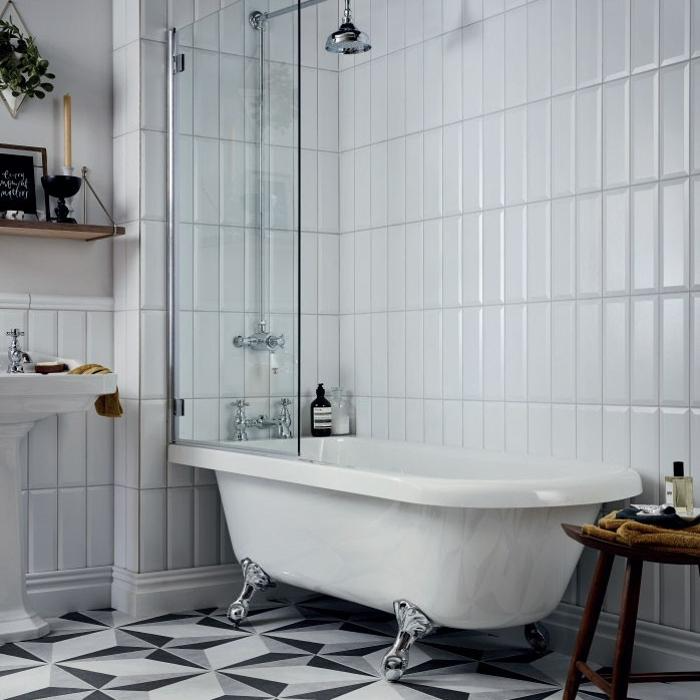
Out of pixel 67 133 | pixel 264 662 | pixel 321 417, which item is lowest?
pixel 264 662

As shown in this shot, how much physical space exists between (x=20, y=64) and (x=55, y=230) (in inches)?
24.4

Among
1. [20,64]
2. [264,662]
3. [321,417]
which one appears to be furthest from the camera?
[321,417]

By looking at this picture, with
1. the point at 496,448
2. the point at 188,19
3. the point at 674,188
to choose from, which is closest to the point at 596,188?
the point at 674,188

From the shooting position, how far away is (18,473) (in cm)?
351

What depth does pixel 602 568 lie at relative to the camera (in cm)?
253

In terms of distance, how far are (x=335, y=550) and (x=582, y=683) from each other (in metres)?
0.81

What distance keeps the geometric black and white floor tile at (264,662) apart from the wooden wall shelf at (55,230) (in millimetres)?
1380

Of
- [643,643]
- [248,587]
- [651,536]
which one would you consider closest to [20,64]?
[248,587]

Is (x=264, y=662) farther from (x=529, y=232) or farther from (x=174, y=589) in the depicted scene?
(x=529, y=232)

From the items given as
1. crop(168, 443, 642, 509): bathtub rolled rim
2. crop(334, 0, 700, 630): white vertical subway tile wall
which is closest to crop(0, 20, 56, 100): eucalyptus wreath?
crop(334, 0, 700, 630): white vertical subway tile wall

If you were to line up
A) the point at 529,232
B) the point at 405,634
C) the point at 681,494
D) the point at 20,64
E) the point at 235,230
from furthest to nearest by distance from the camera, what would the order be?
1. the point at 20,64
2. the point at 235,230
3. the point at 529,232
4. the point at 405,634
5. the point at 681,494

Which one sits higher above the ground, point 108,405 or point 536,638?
point 108,405

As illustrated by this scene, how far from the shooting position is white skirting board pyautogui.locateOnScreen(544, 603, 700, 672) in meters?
2.89

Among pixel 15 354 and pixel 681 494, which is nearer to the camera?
pixel 681 494
